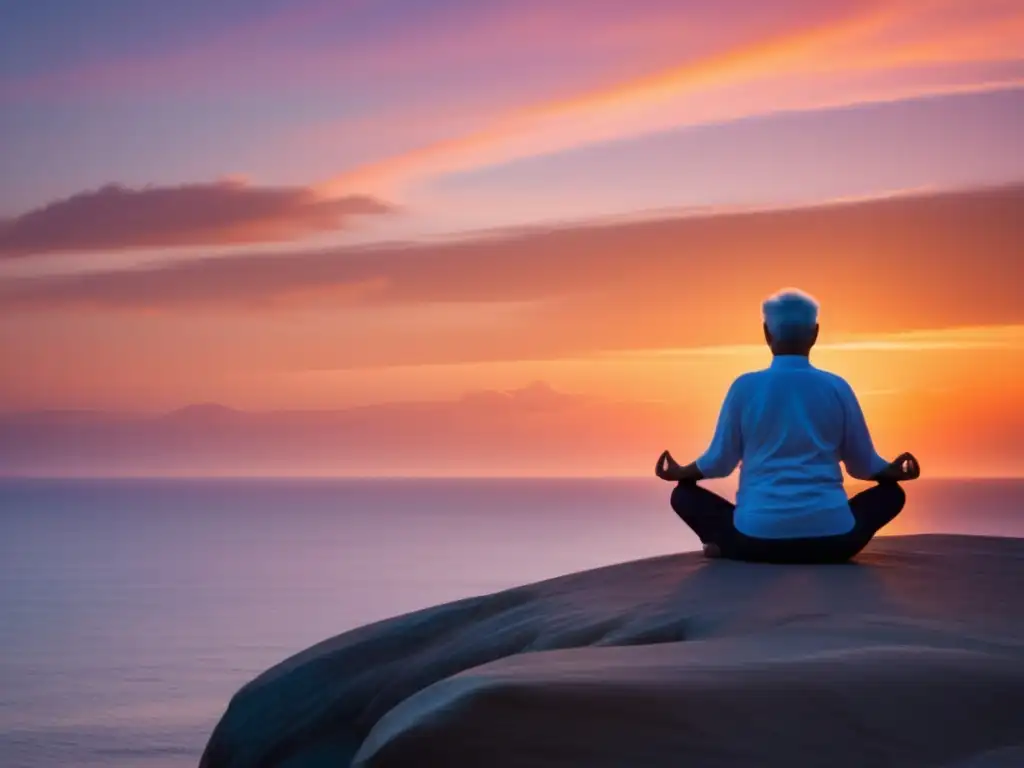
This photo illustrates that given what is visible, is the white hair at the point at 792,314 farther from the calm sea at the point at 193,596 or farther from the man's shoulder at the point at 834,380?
the calm sea at the point at 193,596

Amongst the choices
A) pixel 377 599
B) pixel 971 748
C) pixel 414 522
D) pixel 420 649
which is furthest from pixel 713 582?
pixel 414 522

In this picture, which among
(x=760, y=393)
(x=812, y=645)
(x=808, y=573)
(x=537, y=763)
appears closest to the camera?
(x=537, y=763)

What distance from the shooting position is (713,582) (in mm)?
8234

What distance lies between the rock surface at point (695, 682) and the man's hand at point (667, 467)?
1.94 ft

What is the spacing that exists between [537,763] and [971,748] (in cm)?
155

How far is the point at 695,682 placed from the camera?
17.5ft

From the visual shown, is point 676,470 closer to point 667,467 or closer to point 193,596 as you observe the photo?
point 667,467

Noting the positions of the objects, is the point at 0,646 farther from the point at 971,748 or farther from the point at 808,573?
the point at 971,748

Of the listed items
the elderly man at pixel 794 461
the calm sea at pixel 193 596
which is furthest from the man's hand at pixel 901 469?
the calm sea at pixel 193 596

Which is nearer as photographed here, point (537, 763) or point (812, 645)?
point (537, 763)

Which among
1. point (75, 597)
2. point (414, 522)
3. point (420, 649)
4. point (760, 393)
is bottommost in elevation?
point (414, 522)

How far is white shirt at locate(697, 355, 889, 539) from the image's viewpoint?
8.88m

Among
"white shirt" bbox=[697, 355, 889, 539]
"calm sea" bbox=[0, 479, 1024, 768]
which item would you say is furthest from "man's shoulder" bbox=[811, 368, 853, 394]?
"calm sea" bbox=[0, 479, 1024, 768]

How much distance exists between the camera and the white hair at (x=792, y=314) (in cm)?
906
